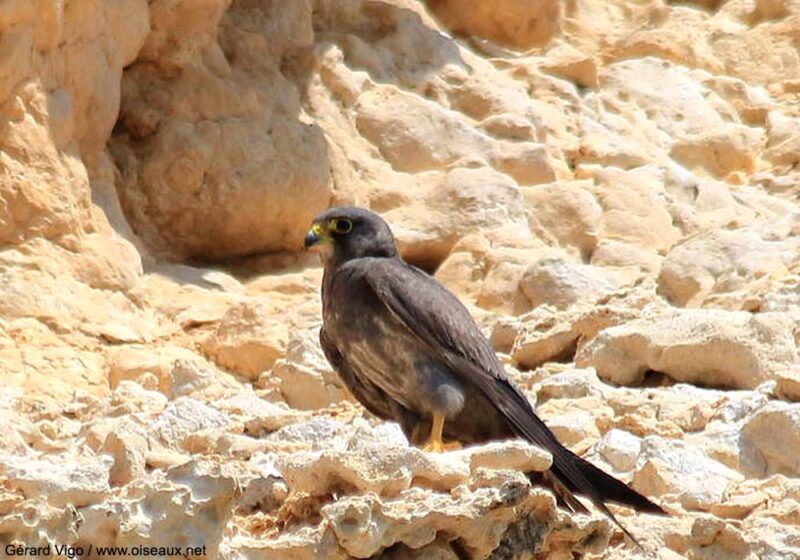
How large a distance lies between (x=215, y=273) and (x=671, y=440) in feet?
15.7

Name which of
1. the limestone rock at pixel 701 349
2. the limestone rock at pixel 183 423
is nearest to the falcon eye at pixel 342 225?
the limestone rock at pixel 183 423

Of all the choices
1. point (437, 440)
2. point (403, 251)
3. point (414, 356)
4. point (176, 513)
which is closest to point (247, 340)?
point (403, 251)

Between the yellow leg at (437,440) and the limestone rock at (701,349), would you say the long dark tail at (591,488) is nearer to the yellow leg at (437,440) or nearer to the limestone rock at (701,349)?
the yellow leg at (437,440)

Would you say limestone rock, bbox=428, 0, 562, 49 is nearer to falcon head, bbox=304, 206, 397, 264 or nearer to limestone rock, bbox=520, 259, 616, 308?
limestone rock, bbox=520, 259, 616, 308

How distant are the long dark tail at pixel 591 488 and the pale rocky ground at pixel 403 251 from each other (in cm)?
10

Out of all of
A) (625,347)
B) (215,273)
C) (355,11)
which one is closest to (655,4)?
(355,11)

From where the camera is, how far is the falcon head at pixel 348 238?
1039cm

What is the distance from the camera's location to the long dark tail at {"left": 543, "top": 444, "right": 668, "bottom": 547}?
8242mm

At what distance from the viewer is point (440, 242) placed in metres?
14.3

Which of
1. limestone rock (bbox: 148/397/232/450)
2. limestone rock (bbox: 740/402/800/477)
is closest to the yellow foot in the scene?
limestone rock (bbox: 148/397/232/450)

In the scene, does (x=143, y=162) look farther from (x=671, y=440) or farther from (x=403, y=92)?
(x=671, y=440)

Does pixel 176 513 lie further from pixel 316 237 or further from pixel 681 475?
pixel 316 237

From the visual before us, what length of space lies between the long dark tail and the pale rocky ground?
10 centimetres

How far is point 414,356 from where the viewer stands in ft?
32.3
